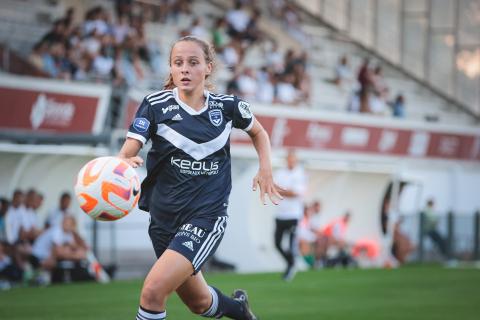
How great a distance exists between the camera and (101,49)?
21.6 meters

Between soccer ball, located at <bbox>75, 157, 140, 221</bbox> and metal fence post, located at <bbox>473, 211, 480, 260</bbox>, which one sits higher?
soccer ball, located at <bbox>75, 157, 140, 221</bbox>

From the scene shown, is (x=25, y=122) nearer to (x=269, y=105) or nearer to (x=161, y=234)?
(x=269, y=105)

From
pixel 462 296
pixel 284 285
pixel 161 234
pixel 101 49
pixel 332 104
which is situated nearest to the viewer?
pixel 161 234

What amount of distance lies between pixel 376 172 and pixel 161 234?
59.2ft

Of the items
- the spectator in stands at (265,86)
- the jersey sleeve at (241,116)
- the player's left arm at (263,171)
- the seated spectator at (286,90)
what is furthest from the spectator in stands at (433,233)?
the jersey sleeve at (241,116)

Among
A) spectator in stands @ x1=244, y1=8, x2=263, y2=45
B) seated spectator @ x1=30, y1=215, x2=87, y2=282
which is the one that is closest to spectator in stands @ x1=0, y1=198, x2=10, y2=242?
seated spectator @ x1=30, y1=215, x2=87, y2=282

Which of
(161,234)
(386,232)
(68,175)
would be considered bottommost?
(386,232)

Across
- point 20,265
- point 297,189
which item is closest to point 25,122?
point 20,265

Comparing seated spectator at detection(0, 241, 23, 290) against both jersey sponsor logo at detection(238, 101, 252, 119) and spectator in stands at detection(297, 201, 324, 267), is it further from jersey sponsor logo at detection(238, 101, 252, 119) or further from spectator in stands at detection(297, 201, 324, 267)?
jersey sponsor logo at detection(238, 101, 252, 119)

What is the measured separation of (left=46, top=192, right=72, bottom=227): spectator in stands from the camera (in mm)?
17734

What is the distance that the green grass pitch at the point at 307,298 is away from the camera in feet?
38.5

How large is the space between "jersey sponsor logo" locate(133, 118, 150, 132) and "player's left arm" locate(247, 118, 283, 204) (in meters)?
0.91

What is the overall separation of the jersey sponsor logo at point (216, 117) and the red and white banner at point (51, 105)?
1092 centimetres

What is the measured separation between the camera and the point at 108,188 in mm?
6945
